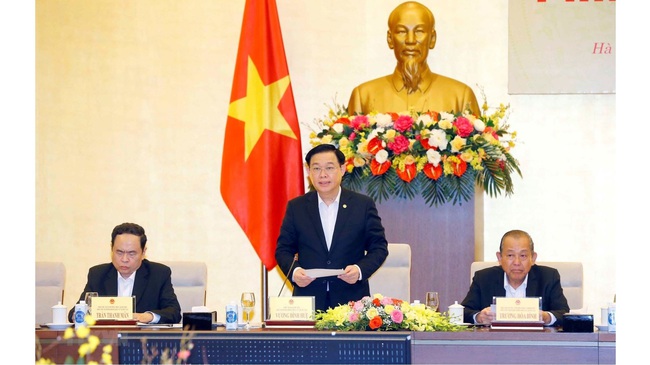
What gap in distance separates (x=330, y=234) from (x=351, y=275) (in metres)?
0.42

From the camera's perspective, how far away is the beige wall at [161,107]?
263 inches

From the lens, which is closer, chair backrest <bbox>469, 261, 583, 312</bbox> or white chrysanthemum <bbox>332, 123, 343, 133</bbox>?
chair backrest <bbox>469, 261, 583, 312</bbox>

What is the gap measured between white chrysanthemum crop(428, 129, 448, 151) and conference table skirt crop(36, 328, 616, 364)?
191 centimetres

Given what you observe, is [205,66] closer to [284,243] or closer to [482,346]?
[284,243]

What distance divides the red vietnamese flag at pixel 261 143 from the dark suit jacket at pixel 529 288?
6.46 ft

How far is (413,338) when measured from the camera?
331 cm

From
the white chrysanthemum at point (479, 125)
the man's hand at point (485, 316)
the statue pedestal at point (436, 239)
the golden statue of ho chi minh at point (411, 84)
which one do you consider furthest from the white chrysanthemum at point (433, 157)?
the man's hand at point (485, 316)

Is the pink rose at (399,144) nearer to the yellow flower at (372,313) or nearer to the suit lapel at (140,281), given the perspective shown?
the suit lapel at (140,281)

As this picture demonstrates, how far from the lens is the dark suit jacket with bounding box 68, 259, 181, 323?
4.30 m

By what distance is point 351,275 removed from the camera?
402cm

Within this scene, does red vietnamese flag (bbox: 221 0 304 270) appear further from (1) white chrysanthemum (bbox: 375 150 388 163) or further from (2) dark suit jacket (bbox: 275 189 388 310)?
(2) dark suit jacket (bbox: 275 189 388 310)

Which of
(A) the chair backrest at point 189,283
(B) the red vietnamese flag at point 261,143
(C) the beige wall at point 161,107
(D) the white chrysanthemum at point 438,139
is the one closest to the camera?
(A) the chair backrest at point 189,283

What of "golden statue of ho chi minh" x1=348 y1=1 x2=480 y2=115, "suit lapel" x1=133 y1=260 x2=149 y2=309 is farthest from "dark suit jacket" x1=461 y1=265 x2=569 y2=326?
"golden statue of ho chi minh" x1=348 y1=1 x2=480 y2=115

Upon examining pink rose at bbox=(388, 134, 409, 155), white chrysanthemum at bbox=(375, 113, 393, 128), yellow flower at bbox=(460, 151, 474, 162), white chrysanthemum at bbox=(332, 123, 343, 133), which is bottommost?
yellow flower at bbox=(460, 151, 474, 162)
